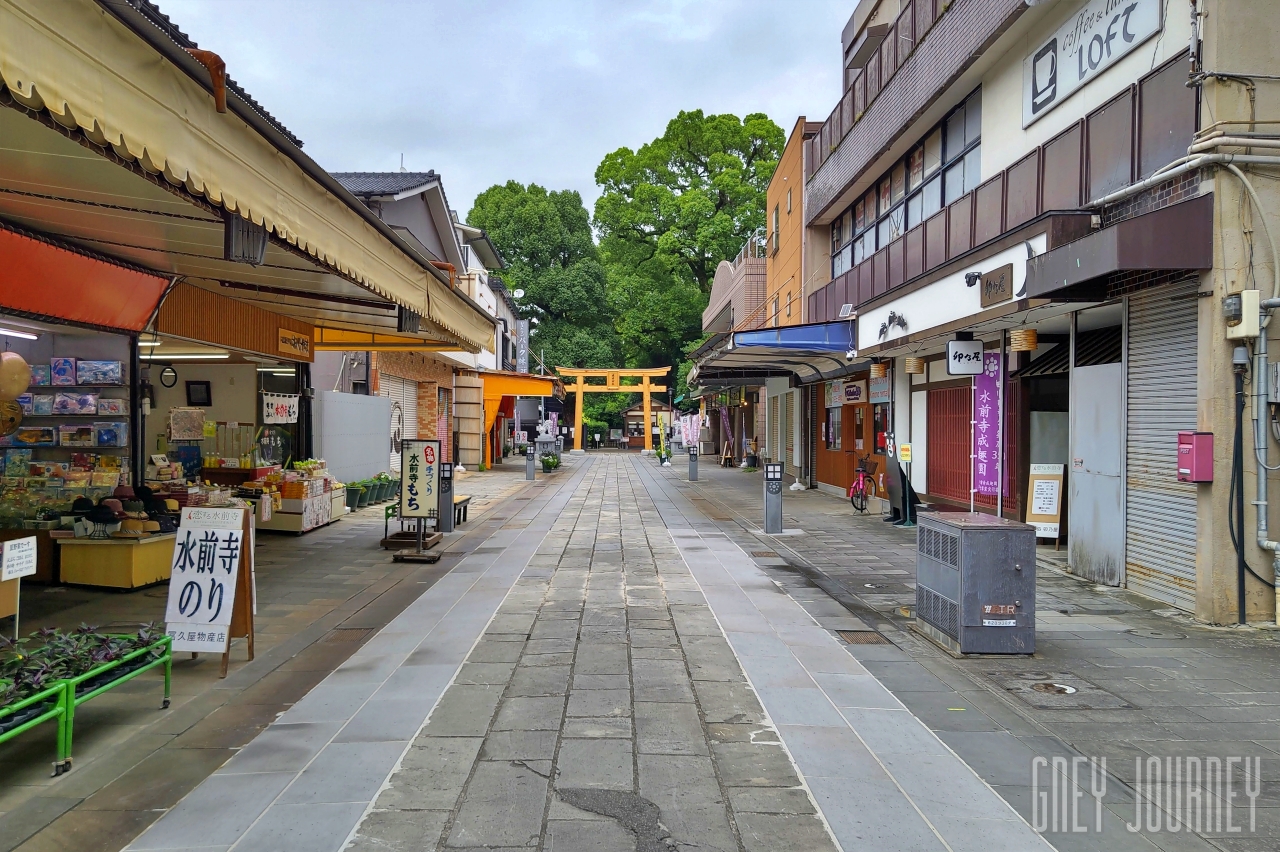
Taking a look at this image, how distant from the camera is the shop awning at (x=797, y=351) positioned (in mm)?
16422

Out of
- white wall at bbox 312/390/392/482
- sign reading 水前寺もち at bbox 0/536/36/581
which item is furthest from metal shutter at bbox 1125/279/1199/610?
white wall at bbox 312/390/392/482

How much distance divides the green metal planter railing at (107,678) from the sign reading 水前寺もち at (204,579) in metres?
0.37

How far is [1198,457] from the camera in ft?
23.5

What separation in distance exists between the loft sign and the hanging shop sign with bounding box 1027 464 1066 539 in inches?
179

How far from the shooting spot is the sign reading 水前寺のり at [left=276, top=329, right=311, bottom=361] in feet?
40.5

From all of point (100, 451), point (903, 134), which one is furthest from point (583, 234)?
point (100, 451)

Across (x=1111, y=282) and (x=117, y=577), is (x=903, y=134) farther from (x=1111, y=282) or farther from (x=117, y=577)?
(x=117, y=577)

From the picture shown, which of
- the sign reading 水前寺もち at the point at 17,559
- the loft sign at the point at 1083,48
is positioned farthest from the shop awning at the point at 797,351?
the sign reading 水前寺もち at the point at 17,559

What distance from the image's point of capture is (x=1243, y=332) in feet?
22.6

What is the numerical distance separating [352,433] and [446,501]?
5.01 m

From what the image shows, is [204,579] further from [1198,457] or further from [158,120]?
[1198,457]

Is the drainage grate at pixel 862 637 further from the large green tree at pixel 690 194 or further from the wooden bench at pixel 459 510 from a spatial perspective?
the large green tree at pixel 690 194

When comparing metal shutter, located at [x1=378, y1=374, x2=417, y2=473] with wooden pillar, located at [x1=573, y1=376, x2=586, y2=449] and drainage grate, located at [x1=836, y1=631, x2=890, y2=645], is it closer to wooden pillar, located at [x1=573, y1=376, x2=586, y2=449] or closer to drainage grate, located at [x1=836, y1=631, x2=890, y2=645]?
drainage grate, located at [x1=836, y1=631, x2=890, y2=645]

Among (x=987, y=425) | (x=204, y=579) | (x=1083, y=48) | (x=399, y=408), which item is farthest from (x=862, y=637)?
(x=399, y=408)
